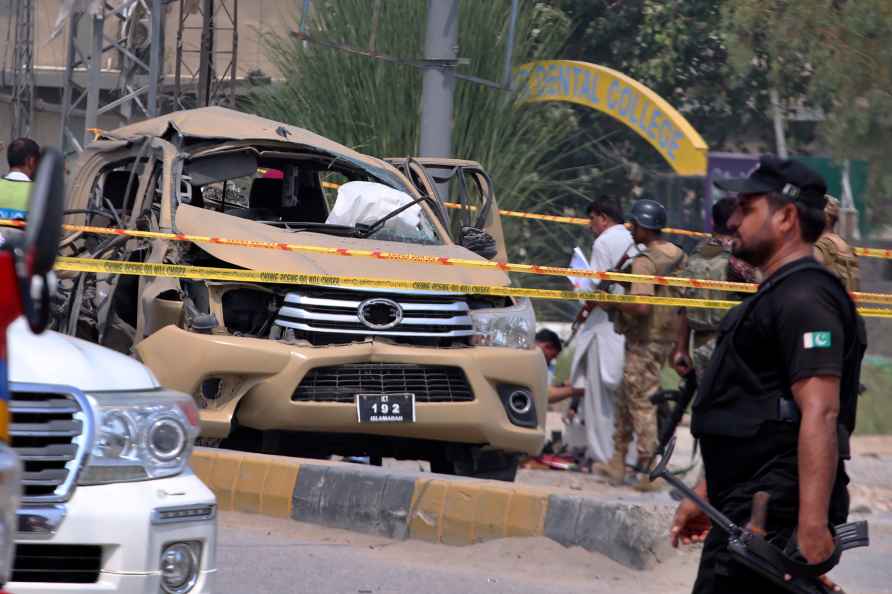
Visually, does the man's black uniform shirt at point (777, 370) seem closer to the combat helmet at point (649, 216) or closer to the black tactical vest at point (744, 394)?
the black tactical vest at point (744, 394)

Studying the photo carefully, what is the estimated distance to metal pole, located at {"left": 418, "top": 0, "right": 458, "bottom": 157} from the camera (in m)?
11.8

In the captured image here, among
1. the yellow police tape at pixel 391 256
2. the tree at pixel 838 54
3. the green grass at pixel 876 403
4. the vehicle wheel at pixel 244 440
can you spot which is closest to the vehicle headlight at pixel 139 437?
the yellow police tape at pixel 391 256

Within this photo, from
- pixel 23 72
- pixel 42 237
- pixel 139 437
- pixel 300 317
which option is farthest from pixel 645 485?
pixel 23 72

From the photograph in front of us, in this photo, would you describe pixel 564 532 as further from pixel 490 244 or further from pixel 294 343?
pixel 490 244

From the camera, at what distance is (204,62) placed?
17812mm

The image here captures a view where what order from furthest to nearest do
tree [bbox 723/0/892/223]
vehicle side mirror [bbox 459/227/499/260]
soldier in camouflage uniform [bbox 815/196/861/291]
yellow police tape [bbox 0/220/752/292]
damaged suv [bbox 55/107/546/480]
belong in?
tree [bbox 723/0/892/223] → vehicle side mirror [bbox 459/227/499/260] → soldier in camouflage uniform [bbox 815/196/861/291] → yellow police tape [bbox 0/220/752/292] → damaged suv [bbox 55/107/546/480]

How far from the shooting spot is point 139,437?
4461 millimetres

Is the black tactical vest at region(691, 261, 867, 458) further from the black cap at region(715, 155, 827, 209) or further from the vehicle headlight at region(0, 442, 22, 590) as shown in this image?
the vehicle headlight at region(0, 442, 22, 590)

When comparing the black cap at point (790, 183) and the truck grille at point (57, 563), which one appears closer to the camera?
the black cap at point (790, 183)

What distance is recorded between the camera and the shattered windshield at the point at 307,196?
28.4 feet

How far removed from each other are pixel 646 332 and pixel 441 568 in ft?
11.1

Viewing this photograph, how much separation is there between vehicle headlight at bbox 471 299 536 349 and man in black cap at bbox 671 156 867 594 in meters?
4.22

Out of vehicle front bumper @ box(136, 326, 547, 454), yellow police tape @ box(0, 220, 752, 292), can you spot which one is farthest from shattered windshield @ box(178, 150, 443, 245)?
vehicle front bumper @ box(136, 326, 547, 454)

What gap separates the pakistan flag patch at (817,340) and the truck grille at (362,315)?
4.24 m
